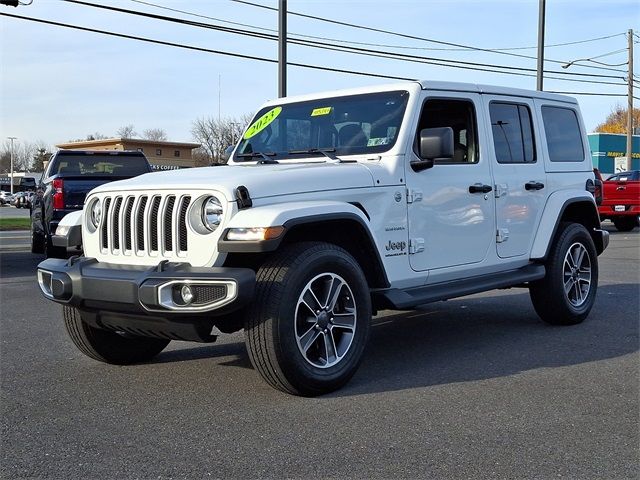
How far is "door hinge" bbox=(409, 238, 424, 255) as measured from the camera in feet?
17.9

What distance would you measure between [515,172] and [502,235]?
603mm

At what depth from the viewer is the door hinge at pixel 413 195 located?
5445 millimetres

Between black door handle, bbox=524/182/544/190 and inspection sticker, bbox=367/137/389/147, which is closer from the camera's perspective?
inspection sticker, bbox=367/137/389/147

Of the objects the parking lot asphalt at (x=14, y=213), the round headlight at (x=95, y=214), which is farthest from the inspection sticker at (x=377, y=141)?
the parking lot asphalt at (x=14, y=213)

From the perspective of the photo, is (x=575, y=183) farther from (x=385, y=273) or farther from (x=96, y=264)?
(x=96, y=264)

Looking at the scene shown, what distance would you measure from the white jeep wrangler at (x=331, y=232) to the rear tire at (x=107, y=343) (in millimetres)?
10

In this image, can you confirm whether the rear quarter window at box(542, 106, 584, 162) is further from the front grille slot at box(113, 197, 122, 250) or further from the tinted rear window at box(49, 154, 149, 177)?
the tinted rear window at box(49, 154, 149, 177)

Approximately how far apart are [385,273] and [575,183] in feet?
9.79

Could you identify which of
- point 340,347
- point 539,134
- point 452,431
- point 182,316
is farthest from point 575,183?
point 182,316

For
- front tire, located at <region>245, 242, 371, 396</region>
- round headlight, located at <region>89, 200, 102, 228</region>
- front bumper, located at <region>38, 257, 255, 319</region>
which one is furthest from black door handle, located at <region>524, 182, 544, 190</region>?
round headlight, located at <region>89, 200, 102, 228</region>

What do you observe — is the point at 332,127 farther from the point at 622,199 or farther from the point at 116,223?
the point at 622,199

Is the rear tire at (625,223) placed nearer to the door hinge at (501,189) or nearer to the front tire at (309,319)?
the door hinge at (501,189)

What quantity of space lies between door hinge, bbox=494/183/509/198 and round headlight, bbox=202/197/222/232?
269cm

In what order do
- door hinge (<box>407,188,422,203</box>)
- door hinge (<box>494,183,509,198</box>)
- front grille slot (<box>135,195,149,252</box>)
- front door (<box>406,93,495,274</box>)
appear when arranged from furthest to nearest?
door hinge (<box>494,183,509,198</box>) < front door (<box>406,93,495,274</box>) < door hinge (<box>407,188,422,203</box>) < front grille slot (<box>135,195,149,252</box>)
